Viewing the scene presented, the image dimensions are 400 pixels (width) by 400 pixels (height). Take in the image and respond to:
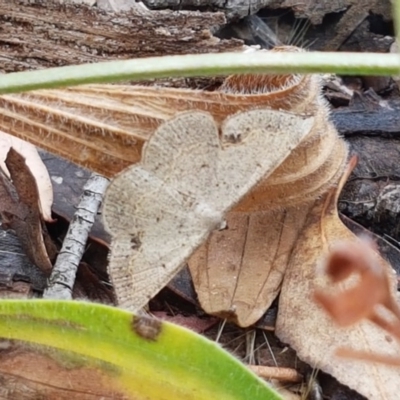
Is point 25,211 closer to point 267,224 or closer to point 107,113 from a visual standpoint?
point 107,113

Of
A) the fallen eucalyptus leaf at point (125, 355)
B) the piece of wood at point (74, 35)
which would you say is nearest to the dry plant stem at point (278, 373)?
the fallen eucalyptus leaf at point (125, 355)

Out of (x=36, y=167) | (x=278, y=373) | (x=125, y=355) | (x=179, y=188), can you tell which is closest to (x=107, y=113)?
(x=179, y=188)

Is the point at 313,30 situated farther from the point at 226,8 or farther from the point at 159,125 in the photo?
the point at 159,125

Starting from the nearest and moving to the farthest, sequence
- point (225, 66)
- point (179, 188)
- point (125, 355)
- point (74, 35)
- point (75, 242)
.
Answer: point (225, 66)
point (125, 355)
point (179, 188)
point (75, 242)
point (74, 35)

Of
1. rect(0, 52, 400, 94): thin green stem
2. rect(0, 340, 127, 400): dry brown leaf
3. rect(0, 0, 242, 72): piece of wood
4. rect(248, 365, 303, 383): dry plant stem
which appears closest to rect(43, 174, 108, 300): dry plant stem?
rect(0, 340, 127, 400): dry brown leaf

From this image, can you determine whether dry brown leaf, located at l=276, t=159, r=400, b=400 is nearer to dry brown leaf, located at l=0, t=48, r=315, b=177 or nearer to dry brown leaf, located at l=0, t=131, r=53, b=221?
dry brown leaf, located at l=0, t=48, r=315, b=177
